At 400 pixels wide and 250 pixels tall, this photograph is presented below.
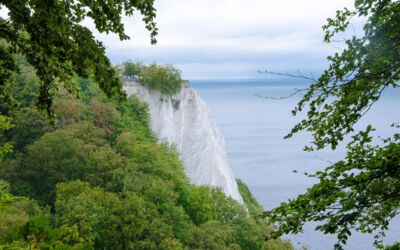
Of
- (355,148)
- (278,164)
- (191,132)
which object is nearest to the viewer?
(355,148)

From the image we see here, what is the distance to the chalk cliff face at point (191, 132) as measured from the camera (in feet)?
173

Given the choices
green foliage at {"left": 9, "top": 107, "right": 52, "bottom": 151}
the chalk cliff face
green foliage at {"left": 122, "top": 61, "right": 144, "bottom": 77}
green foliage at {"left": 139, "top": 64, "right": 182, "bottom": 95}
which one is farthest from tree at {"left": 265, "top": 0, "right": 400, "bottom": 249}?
green foliage at {"left": 122, "top": 61, "right": 144, "bottom": 77}

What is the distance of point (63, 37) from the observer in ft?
16.6

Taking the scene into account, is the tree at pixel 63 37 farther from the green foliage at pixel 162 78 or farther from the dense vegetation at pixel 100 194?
the green foliage at pixel 162 78

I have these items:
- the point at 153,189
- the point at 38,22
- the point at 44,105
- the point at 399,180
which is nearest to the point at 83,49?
the point at 38,22

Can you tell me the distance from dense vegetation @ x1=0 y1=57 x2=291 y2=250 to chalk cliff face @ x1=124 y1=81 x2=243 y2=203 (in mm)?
8311

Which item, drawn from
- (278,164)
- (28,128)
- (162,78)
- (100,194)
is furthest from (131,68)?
(278,164)

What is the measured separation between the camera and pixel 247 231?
116 feet

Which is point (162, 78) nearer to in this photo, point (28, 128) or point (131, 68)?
point (131, 68)

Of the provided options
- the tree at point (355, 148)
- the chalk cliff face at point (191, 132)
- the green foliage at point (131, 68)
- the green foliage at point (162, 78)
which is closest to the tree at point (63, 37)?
the tree at point (355, 148)

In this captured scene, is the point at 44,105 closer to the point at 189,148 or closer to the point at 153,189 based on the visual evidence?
the point at 153,189

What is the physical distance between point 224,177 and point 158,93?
11.2 m

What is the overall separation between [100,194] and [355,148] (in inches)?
946

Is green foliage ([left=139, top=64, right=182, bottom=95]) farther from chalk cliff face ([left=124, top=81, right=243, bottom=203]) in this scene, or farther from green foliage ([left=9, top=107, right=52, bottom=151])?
green foliage ([left=9, top=107, right=52, bottom=151])
